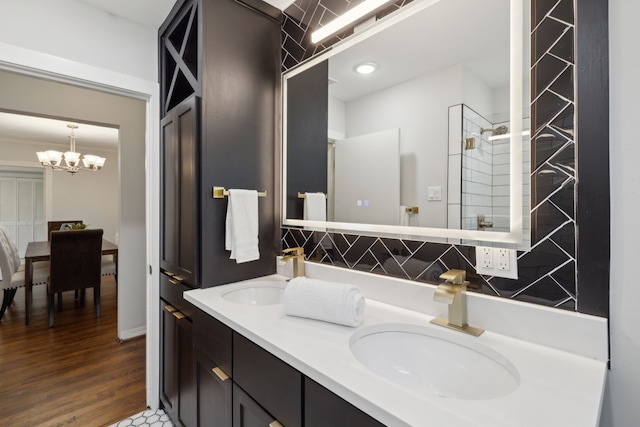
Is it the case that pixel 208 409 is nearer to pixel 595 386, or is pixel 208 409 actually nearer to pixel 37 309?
pixel 595 386

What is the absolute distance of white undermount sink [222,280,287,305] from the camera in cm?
151

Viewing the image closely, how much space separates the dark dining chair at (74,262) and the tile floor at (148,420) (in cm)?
194

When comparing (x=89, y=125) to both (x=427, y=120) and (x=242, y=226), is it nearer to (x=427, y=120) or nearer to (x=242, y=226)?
(x=242, y=226)

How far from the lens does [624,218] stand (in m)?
0.75

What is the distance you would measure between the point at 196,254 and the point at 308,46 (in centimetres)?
124

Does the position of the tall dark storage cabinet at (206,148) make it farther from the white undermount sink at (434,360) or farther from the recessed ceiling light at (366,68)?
the white undermount sink at (434,360)

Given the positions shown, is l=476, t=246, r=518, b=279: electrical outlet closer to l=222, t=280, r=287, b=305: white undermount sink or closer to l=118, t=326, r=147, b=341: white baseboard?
l=222, t=280, r=287, b=305: white undermount sink

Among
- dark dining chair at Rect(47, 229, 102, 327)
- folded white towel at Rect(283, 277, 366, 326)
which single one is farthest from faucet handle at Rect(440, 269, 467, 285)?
dark dining chair at Rect(47, 229, 102, 327)

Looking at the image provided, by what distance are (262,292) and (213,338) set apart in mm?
415

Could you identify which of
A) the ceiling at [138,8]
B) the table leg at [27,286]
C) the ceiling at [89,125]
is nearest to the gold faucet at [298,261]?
the ceiling at [89,125]

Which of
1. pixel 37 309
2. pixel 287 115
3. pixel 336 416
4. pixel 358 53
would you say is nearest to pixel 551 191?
pixel 336 416

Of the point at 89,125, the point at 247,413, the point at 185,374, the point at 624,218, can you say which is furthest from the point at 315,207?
the point at 89,125

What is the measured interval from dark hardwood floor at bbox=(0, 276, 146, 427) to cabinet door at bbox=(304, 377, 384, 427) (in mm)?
1693

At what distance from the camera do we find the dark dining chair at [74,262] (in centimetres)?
304
